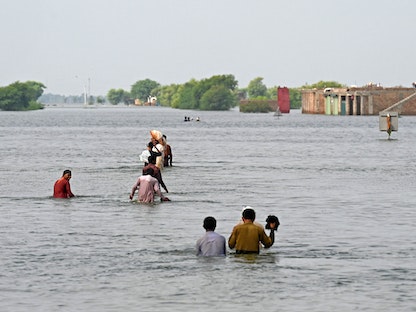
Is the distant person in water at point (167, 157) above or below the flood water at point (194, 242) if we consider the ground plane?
above

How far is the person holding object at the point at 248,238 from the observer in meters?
24.6

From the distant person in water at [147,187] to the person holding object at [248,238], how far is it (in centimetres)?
928

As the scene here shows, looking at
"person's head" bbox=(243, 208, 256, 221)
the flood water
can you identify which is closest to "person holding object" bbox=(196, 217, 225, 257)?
the flood water

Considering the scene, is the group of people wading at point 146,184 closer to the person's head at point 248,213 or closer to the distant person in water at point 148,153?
the distant person in water at point 148,153

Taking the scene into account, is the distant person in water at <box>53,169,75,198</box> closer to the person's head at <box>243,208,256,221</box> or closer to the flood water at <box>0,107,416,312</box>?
the flood water at <box>0,107,416,312</box>

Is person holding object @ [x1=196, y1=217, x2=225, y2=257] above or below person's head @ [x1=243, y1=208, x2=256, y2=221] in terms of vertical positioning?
below

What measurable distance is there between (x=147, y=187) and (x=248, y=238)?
11001mm

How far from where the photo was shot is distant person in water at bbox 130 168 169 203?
34375mm

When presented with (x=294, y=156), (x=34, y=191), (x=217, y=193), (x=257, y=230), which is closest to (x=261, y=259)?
(x=257, y=230)

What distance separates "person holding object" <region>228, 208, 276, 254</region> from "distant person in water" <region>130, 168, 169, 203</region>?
928 centimetres

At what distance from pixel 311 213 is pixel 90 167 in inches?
1133

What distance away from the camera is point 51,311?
19766 mm

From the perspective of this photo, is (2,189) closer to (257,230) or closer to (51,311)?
(257,230)

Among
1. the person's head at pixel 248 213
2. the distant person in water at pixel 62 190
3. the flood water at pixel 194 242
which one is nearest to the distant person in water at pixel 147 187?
the flood water at pixel 194 242
